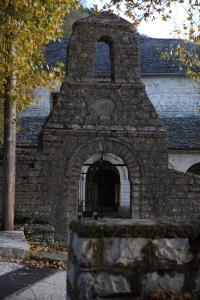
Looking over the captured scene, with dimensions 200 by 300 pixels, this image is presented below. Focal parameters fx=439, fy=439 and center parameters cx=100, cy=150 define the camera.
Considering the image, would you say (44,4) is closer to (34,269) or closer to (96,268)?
(34,269)

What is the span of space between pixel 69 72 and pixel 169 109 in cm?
1129

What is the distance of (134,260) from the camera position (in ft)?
11.0

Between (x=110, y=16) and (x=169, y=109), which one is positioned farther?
(x=169, y=109)

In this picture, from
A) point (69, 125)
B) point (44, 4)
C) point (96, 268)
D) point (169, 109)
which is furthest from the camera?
point (169, 109)

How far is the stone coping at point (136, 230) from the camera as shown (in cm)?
336

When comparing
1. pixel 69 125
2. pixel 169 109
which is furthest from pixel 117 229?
pixel 169 109

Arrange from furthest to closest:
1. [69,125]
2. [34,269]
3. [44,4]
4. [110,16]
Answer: [110,16]
[69,125]
[44,4]
[34,269]

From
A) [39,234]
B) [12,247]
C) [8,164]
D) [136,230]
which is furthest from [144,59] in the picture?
[136,230]

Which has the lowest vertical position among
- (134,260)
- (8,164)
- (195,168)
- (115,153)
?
(134,260)

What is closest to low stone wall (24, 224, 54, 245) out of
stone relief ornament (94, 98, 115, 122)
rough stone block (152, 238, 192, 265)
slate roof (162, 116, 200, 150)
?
stone relief ornament (94, 98, 115, 122)

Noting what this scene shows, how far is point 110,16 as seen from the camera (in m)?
13.3

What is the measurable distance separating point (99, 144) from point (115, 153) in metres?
0.53

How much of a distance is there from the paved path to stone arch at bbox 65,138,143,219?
18.4 feet

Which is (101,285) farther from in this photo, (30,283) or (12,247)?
(12,247)
